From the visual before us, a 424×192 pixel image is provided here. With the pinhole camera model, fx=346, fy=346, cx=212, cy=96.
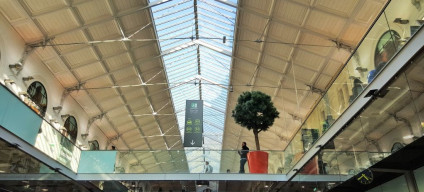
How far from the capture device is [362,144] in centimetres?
855

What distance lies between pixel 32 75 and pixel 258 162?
32.9 ft

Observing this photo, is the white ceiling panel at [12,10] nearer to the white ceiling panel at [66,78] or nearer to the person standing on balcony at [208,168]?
the white ceiling panel at [66,78]

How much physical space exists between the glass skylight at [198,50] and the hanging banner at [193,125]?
1521 mm

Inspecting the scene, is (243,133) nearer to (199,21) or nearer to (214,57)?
(214,57)

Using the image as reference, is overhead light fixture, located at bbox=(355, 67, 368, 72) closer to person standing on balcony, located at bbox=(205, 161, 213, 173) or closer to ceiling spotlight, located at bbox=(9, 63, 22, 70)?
person standing on balcony, located at bbox=(205, 161, 213, 173)

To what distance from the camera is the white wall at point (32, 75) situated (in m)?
12.6

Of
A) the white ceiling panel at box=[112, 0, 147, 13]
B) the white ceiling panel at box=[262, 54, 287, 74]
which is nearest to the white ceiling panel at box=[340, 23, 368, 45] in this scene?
the white ceiling panel at box=[262, 54, 287, 74]

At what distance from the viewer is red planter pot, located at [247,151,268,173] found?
44.8 ft

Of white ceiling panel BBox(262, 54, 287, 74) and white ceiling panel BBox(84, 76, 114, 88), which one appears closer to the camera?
white ceiling panel BBox(262, 54, 287, 74)

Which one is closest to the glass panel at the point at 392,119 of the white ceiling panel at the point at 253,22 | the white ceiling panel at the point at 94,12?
the white ceiling panel at the point at 253,22

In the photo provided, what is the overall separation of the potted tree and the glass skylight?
61.4 inches

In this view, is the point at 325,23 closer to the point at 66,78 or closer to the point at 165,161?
the point at 165,161

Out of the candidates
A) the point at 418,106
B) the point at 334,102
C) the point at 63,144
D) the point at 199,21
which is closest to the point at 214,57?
the point at 199,21

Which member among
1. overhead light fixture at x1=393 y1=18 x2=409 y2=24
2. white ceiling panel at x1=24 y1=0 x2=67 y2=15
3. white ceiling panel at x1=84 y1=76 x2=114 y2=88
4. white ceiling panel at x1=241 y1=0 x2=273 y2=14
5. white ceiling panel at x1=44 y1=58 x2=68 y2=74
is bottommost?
overhead light fixture at x1=393 y1=18 x2=409 y2=24
